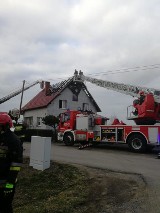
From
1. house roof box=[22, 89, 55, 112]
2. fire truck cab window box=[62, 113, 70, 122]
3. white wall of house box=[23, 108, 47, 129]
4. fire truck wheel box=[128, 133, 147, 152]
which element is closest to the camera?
fire truck wheel box=[128, 133, 147, 152]

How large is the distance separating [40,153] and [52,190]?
2561 mm

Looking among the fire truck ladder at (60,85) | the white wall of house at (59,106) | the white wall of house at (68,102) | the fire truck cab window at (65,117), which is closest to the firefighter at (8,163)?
the fire truck cab window at (65,117)

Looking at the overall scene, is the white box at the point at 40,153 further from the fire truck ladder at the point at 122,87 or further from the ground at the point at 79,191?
the fire truck ladder at the point at 122,87

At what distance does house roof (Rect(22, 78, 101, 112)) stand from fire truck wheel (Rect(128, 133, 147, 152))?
20650 millimetres

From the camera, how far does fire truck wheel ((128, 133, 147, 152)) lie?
19.7 meters

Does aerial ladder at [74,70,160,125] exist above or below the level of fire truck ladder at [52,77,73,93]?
below

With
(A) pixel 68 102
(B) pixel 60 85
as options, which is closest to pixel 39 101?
(B) pixel 60 85

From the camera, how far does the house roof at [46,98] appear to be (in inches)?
1626

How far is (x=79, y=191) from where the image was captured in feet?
29.8

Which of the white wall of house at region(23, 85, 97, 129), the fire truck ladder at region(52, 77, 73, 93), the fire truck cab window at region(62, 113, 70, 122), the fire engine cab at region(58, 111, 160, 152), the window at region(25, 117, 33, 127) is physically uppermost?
the fire truck ladder at region(52, 77, 73, 93)

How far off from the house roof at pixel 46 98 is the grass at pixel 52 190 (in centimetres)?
2844

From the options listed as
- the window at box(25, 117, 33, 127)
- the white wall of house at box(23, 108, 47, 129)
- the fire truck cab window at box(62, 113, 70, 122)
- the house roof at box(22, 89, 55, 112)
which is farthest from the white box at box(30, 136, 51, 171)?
the window at box(25, 117, 33, 127)

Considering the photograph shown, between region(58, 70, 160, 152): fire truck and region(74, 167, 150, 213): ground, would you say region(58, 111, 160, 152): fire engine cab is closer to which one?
region(58, 70, 160, 152): fire truck

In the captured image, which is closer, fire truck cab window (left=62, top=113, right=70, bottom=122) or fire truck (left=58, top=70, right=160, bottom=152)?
fire truck (left=58, top=70, right=160, bottom=152)
